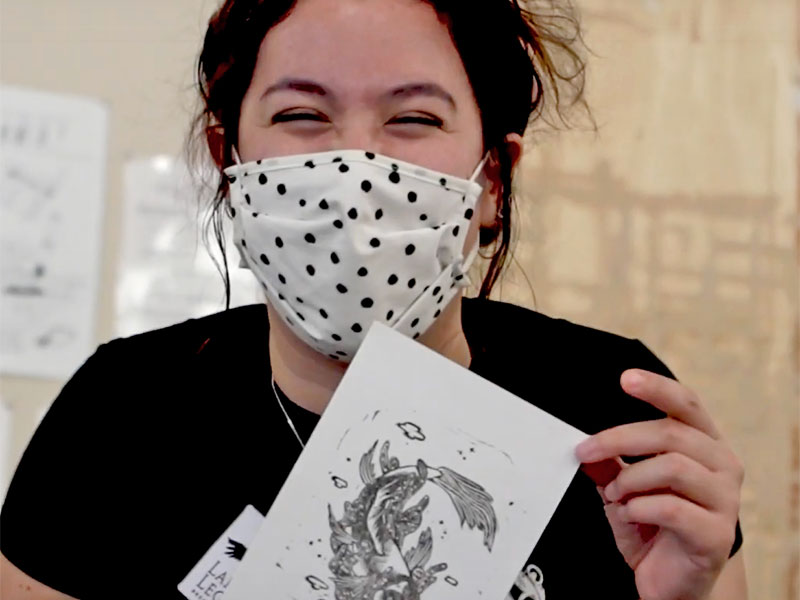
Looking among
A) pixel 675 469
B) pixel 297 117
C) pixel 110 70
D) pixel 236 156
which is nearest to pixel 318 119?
pixel 297 117

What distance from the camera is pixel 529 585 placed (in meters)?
0.82

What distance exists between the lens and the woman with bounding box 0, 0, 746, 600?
70 cm

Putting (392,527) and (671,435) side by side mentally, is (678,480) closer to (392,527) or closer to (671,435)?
(671,435)

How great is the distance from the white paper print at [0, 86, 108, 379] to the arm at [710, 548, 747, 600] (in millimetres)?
1139

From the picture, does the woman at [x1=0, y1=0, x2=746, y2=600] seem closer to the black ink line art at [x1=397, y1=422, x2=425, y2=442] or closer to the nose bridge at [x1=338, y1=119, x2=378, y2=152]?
the nose bridge at [x1=338, y1=119, x2=378, y2=152]

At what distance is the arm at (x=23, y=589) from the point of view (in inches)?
33.4

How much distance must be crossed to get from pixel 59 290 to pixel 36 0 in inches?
A: 22.2

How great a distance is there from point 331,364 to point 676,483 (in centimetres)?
39

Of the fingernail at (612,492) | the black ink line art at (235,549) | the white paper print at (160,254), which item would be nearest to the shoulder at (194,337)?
the black ink line art at (235,549)

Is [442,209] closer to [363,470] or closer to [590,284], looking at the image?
[363,470]

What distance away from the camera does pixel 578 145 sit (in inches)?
57.1

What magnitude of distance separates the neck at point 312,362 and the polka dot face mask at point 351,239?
0.07 m

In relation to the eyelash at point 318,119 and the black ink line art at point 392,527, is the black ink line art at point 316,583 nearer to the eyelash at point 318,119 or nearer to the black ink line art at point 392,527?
the black ink line art at point 392,527

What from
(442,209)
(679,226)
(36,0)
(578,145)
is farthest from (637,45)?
(36,0)
